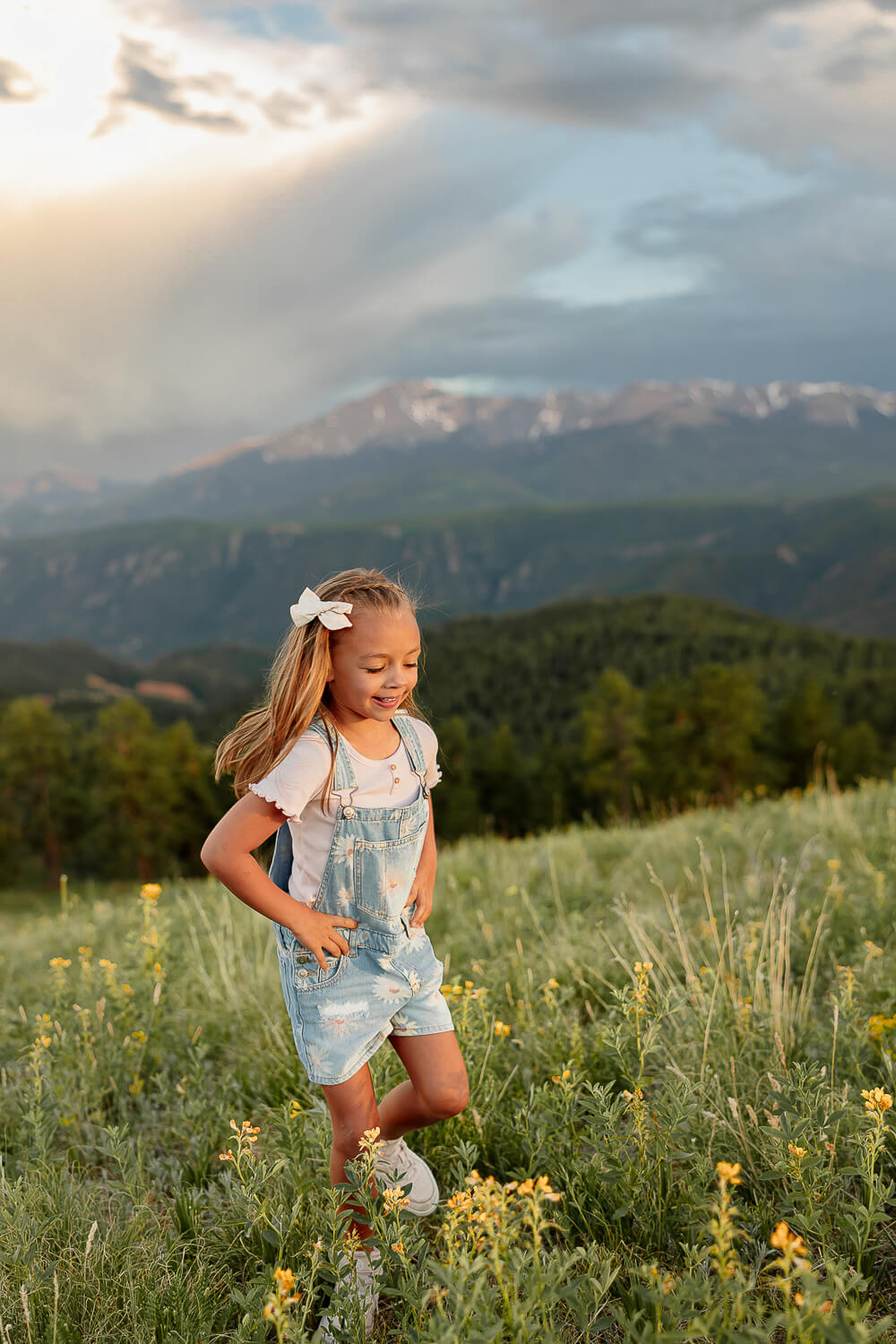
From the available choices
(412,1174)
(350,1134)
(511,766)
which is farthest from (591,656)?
(350,1134)

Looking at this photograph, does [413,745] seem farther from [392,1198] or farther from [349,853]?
[392,1198]

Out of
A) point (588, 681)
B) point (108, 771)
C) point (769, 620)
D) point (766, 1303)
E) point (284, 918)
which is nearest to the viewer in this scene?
point (766, 1303)

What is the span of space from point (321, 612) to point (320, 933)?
99 centimetres

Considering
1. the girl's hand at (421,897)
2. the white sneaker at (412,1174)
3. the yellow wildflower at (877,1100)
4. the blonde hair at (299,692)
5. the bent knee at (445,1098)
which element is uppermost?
the blonde hair at (299,692)

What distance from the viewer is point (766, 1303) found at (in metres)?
2.40

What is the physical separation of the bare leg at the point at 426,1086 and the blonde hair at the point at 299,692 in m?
0.86

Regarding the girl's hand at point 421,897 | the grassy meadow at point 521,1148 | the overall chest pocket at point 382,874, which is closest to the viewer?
the grassy meadow at point 521,1148

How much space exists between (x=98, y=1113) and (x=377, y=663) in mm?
2369

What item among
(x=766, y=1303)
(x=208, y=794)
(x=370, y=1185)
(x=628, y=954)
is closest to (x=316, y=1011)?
(x=370, y=1185)

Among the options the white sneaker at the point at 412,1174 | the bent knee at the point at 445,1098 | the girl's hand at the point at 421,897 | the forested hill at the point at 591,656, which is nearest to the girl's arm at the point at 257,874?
the girl's hand at the point at 421,897

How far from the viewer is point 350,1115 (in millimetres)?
2711

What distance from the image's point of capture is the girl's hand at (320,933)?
258cm

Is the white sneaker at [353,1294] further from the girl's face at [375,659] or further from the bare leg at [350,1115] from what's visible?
the girl's face at [375,659]

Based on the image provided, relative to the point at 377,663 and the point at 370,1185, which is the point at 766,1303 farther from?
the point at 377,663
